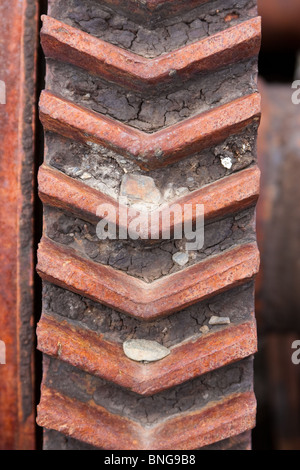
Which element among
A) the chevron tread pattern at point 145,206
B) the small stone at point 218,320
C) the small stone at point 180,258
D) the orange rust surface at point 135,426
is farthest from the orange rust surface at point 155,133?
the orange rust surface at point 135,426

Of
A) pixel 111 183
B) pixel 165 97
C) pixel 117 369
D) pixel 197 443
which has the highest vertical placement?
pixel 165 97

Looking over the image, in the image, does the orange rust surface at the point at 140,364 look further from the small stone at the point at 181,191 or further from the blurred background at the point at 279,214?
the blurred background at the point at 279,214

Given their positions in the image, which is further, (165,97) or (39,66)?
(39,66)

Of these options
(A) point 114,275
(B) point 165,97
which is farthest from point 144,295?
(B) point 165,97

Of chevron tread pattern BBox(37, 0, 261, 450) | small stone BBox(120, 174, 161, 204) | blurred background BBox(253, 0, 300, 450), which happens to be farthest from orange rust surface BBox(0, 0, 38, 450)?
blurred background BBox(253, 0, 300, 450)

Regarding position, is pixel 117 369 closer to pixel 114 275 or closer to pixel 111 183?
pixel 114 275

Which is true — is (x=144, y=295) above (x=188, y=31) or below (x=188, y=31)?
below
